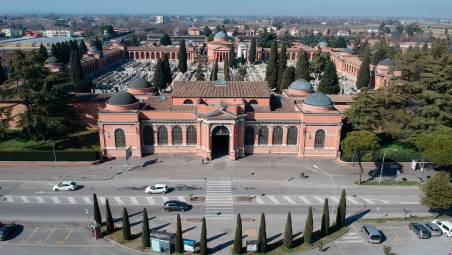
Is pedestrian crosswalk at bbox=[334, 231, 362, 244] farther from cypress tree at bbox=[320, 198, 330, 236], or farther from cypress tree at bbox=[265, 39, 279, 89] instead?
cypress tree at bbox=[265, 39, 279, 89]

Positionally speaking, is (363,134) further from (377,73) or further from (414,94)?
(377,73)

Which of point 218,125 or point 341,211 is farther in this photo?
point 218,125

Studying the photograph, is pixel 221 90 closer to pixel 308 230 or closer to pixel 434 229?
pixel 308 230

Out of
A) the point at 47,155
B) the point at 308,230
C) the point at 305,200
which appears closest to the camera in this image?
the point at 308,230

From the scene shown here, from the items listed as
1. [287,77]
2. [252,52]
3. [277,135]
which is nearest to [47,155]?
[277,135]

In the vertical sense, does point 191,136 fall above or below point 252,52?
below

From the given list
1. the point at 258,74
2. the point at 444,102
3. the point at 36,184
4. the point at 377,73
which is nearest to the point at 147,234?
the point at 36,184

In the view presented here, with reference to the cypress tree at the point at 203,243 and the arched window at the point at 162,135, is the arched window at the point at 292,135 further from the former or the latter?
the cypress tree at the point at 203,243
